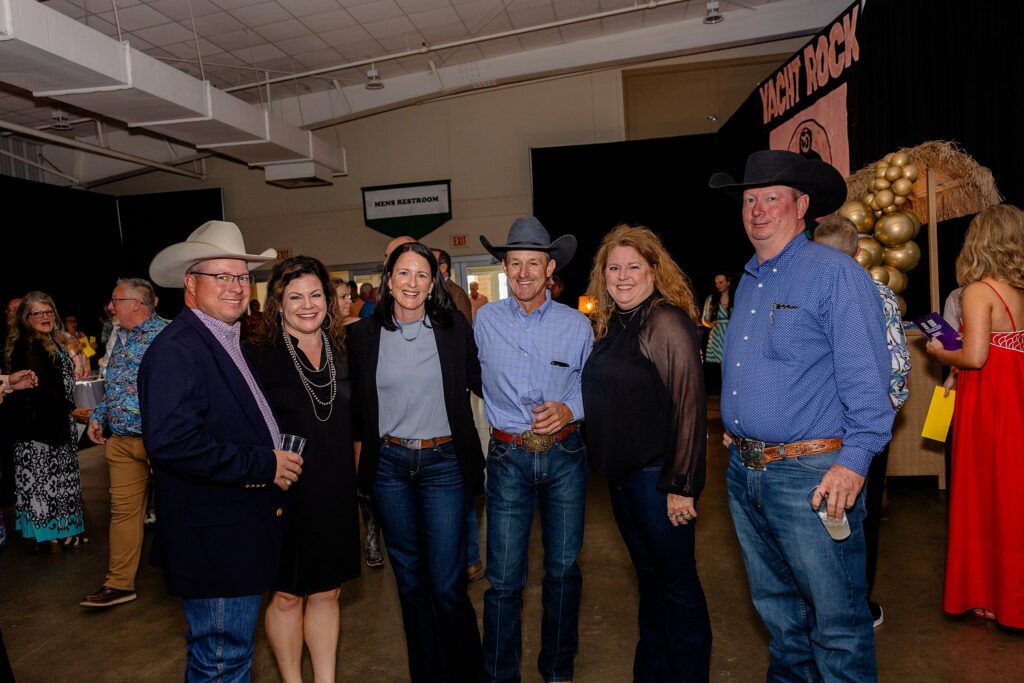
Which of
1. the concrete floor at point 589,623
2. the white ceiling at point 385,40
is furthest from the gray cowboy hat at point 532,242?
the white ceiling at point 385,40

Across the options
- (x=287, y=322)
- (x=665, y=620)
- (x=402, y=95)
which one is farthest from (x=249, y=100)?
(x=665, y=620)

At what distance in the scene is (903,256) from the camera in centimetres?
506

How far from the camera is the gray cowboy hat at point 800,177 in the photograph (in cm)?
213

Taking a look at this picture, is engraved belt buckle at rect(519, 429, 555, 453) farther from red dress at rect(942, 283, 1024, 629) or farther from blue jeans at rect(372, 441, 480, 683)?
red dress at rect(942, 283, 1024, 629)

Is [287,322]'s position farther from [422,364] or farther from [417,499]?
[417,499]

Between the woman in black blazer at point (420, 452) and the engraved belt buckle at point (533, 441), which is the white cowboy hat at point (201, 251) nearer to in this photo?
the woman in black blazer at point (420, 452)

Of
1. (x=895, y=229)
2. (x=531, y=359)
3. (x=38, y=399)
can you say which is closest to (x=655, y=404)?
(x=531, y=359)

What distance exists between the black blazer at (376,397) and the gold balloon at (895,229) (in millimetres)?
3777

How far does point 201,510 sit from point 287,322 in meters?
0.66

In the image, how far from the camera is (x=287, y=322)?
239 cm

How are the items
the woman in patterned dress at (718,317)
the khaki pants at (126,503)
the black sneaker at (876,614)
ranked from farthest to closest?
the woman in patterned dress at (718,317), the khaki pants at (126,503), the black sneaker at (876,614)

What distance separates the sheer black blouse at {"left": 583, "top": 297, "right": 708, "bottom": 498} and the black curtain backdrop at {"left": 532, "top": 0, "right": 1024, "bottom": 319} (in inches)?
136

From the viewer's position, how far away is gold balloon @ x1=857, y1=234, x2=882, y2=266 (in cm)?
502

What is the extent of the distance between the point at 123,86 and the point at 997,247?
809cm
